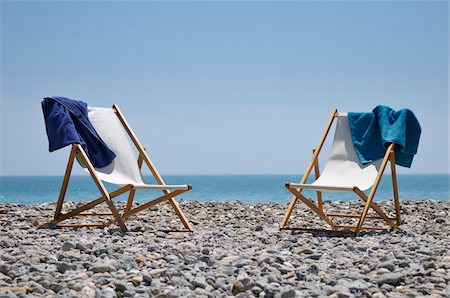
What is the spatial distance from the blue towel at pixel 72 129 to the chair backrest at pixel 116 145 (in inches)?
2.6

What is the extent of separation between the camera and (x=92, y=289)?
3.30 m

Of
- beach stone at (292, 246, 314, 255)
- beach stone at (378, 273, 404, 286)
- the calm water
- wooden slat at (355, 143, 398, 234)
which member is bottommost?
the calm water

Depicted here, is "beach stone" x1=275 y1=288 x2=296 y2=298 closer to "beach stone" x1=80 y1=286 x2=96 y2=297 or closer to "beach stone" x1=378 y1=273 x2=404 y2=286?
"beach stone" x1=378 y1=273 x2=404 y2=286

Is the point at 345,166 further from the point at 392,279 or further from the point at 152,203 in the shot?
the point at 392,279

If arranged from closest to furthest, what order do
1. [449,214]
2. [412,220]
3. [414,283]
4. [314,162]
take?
1. [414,283]
2. [314,162]
3. [412,220]
4. [449,214]

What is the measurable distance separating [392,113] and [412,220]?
1150mm

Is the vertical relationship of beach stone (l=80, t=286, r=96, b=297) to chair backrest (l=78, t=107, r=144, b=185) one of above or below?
below

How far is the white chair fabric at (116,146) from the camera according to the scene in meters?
5.89

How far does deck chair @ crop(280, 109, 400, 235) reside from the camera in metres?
5.56

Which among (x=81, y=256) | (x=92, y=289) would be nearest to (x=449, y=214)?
(x=81, y=256)

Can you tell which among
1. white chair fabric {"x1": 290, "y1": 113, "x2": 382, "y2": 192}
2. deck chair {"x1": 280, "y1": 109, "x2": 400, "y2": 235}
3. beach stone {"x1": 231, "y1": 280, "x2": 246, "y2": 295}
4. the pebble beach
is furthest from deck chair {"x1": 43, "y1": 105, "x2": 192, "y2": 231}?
beach stone {"x1": 231, "y1": 280, "x2": 246, "y2": 295}

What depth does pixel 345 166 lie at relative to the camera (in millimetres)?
6035

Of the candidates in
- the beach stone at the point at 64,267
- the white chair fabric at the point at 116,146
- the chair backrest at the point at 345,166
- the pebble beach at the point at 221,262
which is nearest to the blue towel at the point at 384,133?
the chair backrest at the point at 345,166

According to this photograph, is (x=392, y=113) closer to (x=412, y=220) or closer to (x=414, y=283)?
(x=412, y=220)
